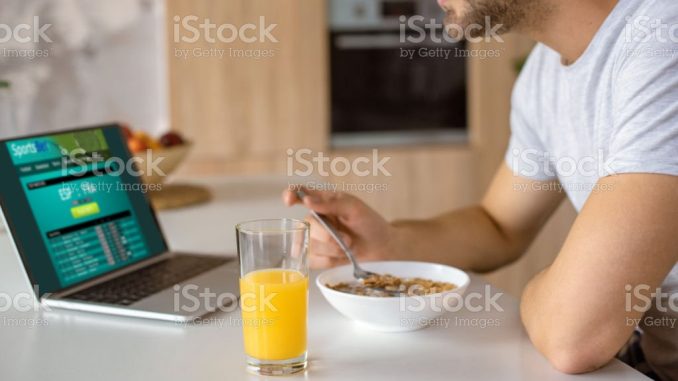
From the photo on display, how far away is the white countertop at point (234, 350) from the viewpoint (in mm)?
917

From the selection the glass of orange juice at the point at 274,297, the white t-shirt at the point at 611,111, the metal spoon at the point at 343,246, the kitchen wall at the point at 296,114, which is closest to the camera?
the glass of orange juice at the point at 274,297

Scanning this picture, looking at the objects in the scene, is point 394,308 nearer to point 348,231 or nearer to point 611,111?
point 348,231

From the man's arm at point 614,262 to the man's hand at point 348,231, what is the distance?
14.6 inches

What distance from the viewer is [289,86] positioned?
3.16 m

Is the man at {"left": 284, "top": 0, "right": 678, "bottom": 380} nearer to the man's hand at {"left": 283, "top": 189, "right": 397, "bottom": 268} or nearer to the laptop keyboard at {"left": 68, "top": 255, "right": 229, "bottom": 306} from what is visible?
the man's hand at {"left": 283, "top": 189, "right": 397, "bottom": 268}

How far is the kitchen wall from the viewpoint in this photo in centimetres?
310

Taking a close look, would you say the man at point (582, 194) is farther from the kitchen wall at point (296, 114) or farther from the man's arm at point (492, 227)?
the kitchen wall at point (296, 114)

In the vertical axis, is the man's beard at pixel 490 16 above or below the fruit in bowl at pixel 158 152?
above

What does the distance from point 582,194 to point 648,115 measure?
33 centimetres

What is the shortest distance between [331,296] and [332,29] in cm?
225

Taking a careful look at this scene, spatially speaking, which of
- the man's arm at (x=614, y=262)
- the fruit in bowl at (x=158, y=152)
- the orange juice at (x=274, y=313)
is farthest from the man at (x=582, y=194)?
the fruit in bowl at (x=158, y=152)

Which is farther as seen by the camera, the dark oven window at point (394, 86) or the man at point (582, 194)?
the dark oven window at point (394, 86)

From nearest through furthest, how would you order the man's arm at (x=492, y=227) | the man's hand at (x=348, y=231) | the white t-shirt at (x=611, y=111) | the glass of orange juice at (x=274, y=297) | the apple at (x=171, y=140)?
1. the glass of orange juice at (x=274, y=297)
2. the white t-shirt at (x=611, y=111)
3. the man's hand at (x=348, y=231)
4. the man's arm at (x=492, y=227)
5. the apple at (x=171, y=140)

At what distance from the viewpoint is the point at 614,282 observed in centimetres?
99
